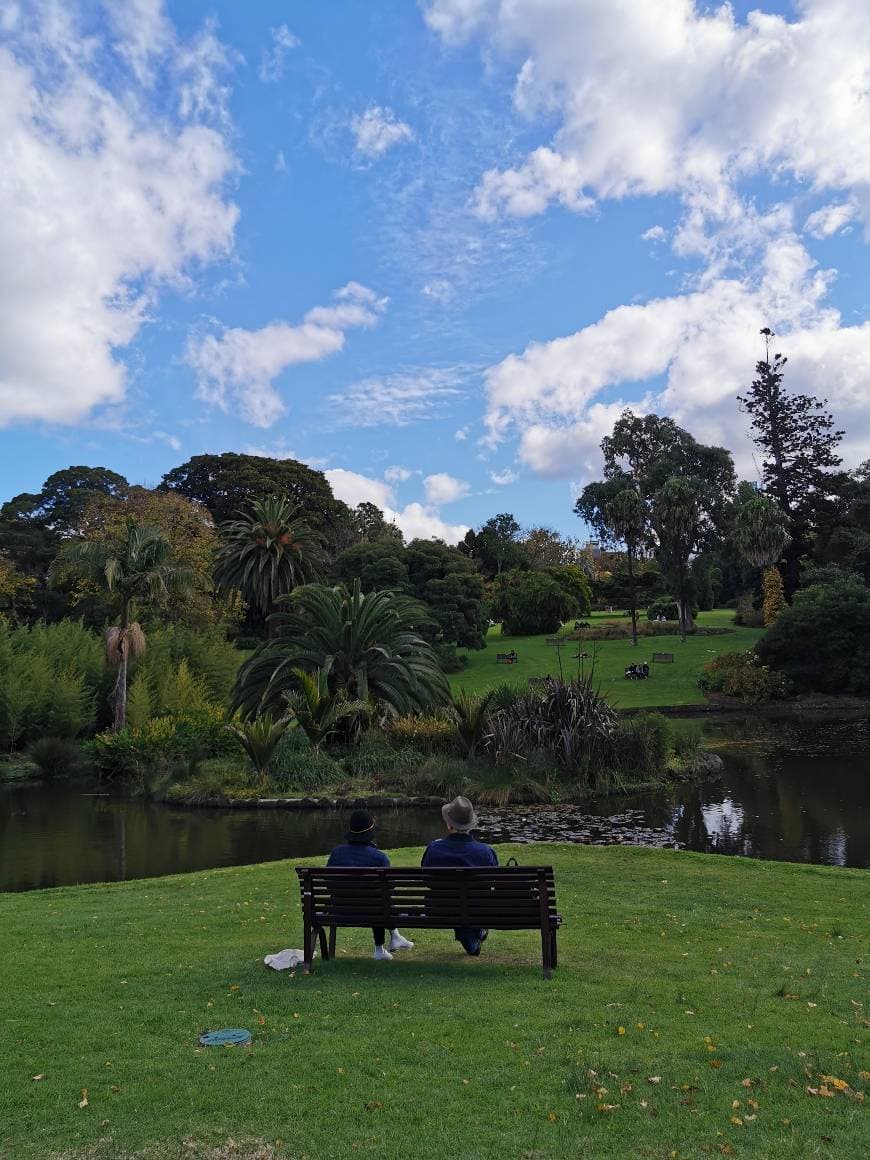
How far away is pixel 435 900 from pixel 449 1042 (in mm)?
1491

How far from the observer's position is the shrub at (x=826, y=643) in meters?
39.9

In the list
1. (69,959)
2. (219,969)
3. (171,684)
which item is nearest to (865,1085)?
(219,969)

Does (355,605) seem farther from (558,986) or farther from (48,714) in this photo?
(558,986)

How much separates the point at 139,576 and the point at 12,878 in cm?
1451

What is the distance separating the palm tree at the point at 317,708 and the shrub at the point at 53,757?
738 cm

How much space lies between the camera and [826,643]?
40.5 metres

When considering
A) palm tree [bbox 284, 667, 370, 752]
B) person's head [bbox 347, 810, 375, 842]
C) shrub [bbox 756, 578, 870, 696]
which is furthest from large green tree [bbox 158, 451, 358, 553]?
person's head [bbox 347, 810, 375, 842]

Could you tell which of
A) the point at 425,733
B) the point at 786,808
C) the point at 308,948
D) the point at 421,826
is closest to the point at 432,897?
the point at 308,948

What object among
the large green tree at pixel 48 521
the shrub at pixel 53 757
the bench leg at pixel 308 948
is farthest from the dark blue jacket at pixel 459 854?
the large green tree at pixel 48 521

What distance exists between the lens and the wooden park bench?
5.86 m

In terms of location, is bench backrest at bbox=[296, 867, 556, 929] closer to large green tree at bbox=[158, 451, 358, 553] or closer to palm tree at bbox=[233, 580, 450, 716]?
palm tree at bbox=[233, 580, 450, 716]

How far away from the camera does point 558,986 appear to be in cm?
553

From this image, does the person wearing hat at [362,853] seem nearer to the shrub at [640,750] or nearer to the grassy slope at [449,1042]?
the grassy slope at [449,1042]

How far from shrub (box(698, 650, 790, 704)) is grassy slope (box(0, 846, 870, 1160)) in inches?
1340
